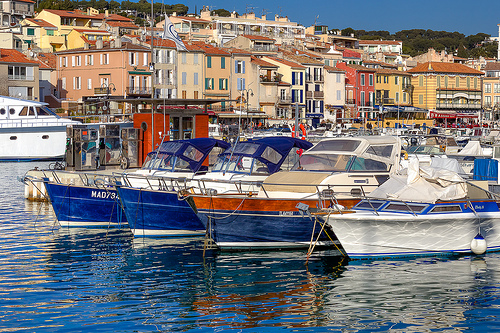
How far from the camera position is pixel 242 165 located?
2431 centimetres

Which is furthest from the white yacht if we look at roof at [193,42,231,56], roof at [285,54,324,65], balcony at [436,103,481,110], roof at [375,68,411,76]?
balcony at [436,103,481,110]

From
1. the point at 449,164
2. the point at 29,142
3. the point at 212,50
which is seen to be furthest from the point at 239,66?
the point at 449,164

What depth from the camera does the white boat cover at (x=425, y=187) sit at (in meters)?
19.7

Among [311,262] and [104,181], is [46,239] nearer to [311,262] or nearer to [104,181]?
[104,181]

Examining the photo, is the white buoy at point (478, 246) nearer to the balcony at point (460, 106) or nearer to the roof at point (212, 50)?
the roof at point (212, 50)

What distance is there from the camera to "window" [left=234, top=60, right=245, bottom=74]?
88625 mm

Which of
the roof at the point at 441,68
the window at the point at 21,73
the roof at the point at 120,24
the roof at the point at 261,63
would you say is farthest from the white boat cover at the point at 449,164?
the roof at the point at 120,24

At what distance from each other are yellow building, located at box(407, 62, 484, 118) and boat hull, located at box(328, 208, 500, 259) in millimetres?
94563

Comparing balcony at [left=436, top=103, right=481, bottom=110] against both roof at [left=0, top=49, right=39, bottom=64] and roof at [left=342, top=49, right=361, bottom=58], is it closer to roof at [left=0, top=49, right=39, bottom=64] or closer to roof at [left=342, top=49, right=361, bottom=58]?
roof at [left=342, top=49, right=361, bottom=58]

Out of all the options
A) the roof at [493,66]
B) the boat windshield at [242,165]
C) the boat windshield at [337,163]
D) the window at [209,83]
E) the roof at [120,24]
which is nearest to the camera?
the boat windshield at [337,163]

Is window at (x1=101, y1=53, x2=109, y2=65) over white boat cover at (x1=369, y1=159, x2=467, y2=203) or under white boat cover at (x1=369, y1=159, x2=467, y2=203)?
over

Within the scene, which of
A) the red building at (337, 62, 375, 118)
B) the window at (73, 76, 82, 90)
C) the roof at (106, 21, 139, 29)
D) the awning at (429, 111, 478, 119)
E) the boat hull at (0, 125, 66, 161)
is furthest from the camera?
the roof at (106, 21, 139, 29)

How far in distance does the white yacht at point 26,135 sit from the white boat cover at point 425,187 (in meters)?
39.7

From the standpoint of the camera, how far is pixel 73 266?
19375 millimetres
